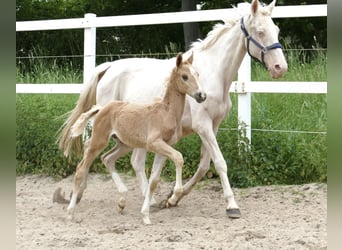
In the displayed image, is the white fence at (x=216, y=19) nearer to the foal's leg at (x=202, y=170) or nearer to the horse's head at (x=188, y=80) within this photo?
the foal's leg at (x=202, y=170)

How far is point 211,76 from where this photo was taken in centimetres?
479

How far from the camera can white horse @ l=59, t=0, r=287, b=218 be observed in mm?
4488

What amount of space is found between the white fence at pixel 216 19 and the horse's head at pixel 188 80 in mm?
1309

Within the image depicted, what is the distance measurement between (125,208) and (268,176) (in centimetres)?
170

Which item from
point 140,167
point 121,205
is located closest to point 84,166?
point 121,205

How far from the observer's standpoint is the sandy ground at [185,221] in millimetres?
3678

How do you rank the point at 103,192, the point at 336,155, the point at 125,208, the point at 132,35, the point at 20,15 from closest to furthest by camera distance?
the point at 336,155
the point at 125,208
the point at 103,192
the point at 132,35
the point at 20,15

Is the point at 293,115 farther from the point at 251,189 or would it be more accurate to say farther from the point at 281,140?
the point at 251,189

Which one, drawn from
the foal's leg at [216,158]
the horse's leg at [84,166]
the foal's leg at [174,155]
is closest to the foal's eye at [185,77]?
the foal's leg at [174,155]

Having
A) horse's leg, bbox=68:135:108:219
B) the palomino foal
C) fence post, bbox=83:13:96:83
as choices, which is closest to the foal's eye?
the palomino foal

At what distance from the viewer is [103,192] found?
599cm

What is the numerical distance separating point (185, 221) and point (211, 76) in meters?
1.38

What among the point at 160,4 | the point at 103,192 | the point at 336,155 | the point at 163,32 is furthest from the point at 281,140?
the point at 160,4

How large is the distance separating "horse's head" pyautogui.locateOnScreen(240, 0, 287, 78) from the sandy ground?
1320 millimetres
